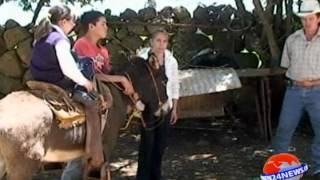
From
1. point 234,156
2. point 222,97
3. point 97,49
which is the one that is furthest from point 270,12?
point 97,49

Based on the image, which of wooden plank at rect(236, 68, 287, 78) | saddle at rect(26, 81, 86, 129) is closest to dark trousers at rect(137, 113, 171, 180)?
saddle at rect(26, 81, 86, 129)

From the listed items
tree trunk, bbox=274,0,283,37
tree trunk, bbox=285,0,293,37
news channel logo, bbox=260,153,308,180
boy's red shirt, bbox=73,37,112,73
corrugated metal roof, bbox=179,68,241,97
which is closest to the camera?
news channel logo, bbox=260,153,308,180

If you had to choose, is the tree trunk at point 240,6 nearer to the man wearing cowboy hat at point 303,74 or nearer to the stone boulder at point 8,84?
the man wearing cowboy hat at point 303,74

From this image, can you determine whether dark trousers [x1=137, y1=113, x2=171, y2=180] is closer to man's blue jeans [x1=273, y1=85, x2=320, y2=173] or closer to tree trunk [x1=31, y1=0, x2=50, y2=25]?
man's blue jeans [x1=273, y1=85, x2=320, y2=173]

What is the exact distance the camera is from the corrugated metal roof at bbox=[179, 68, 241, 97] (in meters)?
7.66

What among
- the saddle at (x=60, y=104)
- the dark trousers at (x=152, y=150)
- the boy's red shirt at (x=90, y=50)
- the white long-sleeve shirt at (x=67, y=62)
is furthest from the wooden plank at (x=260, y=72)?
the white long-sleeve shirt at (x=67, y=62)

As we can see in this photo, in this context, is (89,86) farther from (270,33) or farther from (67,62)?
(270,33)

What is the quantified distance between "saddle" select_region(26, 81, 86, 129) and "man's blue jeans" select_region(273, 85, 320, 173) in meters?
2.30

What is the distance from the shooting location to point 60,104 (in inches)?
188

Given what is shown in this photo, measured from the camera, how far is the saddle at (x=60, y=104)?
15.4ft

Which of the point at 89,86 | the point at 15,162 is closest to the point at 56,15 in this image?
the point at 89,86

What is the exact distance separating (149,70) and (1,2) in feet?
19.0

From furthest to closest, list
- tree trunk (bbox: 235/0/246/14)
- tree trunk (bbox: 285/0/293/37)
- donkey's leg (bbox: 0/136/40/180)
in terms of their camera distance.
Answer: tree trunk (bbox: 235/0/246/14) → tree trunk (bbox: 285/0/293/37) → donkey's leg (bbox: 0/136/40/180)

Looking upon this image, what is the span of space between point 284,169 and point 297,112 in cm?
365
